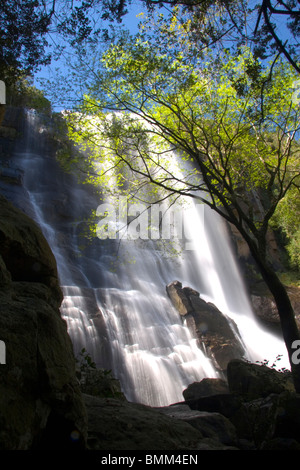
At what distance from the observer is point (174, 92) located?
32.2 feet

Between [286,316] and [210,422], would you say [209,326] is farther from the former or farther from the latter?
[210,422]

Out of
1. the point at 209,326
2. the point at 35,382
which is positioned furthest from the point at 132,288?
the point at 35,382

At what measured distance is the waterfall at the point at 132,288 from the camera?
42.1ft

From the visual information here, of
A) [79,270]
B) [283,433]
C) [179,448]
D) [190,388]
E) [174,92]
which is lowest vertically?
[190,388]

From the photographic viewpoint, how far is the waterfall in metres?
12.8

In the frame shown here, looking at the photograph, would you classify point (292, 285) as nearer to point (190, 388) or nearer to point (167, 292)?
point (167, 292)

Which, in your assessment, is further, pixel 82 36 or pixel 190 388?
pixel 190 388

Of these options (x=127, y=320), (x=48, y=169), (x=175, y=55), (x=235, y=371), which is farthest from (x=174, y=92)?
(x=48, y=169)

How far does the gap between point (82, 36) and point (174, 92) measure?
378cm

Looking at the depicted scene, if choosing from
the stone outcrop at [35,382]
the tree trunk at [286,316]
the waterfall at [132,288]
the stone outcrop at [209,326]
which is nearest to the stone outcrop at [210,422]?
the stone outcrop at [35,382]

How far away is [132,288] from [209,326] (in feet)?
17.2

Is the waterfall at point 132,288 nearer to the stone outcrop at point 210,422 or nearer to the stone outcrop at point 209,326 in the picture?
the stone outcrop at point 209,326

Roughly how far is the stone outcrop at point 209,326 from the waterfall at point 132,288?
0.47 m

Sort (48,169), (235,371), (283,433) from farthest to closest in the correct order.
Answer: (48,169) → (235,371) → (283,433)
